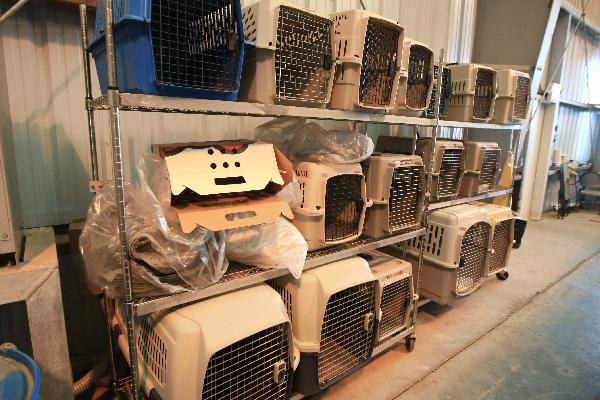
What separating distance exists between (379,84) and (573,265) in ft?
10.3

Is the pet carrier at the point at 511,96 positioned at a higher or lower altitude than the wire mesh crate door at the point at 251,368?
higher

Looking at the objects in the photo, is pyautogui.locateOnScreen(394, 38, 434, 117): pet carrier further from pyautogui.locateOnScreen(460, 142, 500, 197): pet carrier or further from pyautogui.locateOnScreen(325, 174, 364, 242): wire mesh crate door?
pyautogui.locateOnScreen(460, 142, 500, 197): pet carrier

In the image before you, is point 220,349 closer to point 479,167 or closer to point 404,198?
point 404,198

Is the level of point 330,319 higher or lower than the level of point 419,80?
lower

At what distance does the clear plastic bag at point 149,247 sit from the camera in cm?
114

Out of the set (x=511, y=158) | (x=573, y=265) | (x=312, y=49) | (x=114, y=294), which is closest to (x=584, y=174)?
(x=573, y=265)

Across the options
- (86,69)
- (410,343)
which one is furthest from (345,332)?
(86,69)

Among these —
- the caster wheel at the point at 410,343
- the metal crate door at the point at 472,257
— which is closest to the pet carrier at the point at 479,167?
the metal crate door at the point at 472,257

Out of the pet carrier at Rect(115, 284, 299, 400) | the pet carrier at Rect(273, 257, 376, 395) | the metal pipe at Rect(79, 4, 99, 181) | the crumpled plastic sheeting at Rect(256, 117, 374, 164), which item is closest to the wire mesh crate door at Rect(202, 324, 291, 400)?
the pet carrier at Rect(115, 284, 299, 400)

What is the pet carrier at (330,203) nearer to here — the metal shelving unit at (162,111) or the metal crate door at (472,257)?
the metal shelving unit at (162,111)

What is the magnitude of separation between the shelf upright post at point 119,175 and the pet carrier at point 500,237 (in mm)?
2377

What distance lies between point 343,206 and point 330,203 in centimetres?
9

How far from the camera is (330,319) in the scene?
154 centimetres

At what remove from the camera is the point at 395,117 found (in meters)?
1.75
